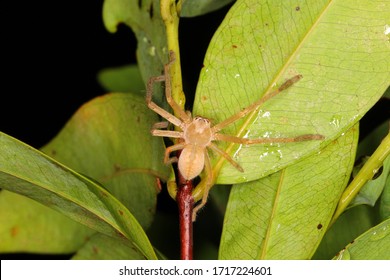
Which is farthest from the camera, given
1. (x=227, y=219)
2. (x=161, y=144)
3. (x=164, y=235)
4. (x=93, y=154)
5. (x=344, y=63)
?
(x=164, y=235)

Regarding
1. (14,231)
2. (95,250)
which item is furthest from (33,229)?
(95,250)

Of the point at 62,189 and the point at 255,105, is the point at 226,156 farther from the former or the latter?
the point at 62,189

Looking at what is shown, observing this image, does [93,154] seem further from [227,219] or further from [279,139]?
[279,139]

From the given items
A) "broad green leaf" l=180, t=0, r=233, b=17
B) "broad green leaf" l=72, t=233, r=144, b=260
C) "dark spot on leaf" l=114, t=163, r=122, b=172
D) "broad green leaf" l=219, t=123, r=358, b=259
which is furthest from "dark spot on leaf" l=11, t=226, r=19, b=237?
"broad green leaf" l=180, t=0, r=233, b=17

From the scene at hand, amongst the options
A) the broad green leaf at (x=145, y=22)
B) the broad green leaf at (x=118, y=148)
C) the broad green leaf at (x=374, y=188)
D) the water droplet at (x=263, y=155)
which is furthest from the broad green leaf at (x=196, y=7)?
the broad green leaf at (x=374, y=188)

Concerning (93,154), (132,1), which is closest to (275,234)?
(93,154)

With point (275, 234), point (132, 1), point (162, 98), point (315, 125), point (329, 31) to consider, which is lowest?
point (275, 234)
